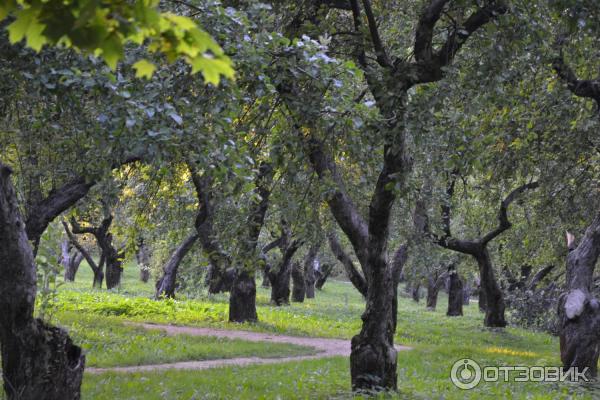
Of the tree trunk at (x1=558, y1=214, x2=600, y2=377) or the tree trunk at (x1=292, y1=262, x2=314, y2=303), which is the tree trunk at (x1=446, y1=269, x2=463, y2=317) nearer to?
the tree trunk at (x1=292, y1=262, x2=314, y2=303)

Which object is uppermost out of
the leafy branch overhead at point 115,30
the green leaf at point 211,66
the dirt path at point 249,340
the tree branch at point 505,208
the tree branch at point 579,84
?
the tree branch at point 579,84

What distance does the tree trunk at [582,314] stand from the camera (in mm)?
12773

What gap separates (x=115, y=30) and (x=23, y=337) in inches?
206

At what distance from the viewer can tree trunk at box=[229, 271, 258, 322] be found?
20.1m

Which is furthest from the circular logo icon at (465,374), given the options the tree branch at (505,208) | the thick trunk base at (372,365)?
the tree branch at (505,208)

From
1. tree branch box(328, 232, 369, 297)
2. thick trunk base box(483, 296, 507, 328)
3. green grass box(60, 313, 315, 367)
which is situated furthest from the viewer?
thick trunk base box(483, 296, 507, 328)

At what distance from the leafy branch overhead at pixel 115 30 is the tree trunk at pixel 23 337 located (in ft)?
15.1

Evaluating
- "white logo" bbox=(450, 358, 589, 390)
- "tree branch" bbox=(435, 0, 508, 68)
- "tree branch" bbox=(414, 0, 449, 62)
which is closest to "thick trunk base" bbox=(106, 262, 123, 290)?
"white logo" bbox=(450, 358, 589, 390)

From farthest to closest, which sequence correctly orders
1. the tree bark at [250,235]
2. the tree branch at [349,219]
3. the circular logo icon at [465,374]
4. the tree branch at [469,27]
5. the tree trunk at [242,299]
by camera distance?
the tree trunk at [242,299]
the tree bark at [250,235]
the circular logo icon at [465,374]
the tree branch at [349,219]
the tree branch at [469,27]

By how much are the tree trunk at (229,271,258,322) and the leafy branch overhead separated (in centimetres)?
1738

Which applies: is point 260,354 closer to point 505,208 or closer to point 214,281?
point 505,208

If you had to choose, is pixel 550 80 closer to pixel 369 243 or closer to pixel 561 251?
pixel 369 243

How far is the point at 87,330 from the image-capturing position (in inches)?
620

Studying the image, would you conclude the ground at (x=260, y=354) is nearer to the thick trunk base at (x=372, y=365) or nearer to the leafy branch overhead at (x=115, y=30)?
the thick trunk base at (x=372, y=365)
